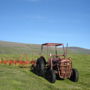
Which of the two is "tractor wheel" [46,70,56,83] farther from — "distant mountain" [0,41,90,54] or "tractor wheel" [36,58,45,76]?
"distant mountain" [0,41,90,54]

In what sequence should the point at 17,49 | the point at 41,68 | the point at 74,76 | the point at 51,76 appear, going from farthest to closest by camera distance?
the point at 17,49
the point at 41,68
the point at 74,76
the point at 51,76

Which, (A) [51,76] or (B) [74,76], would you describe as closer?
(A) [51,76]

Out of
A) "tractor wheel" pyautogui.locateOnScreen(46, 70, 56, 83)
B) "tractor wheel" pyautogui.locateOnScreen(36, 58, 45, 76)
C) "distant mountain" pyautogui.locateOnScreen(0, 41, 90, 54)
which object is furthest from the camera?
"distant mountain" pyautogui.locateOnScreen(0, 41, 90, 54)

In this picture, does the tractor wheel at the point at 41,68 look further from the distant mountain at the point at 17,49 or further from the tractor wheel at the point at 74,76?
the distant mountain at the point at 17,49

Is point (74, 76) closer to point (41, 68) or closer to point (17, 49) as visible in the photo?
point (41, 68)

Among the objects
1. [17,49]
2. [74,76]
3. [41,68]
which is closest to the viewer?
[74,76]

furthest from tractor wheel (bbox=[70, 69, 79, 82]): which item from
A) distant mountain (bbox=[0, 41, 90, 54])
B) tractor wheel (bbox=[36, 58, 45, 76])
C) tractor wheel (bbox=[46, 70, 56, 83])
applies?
distant mountain (bbox=[0, 41, 90, 54])

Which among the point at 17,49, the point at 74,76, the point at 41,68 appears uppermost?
the point at 17,49

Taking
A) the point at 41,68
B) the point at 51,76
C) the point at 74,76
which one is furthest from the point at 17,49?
the point at 51,76

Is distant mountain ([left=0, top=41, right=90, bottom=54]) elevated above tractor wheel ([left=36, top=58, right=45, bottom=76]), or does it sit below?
above

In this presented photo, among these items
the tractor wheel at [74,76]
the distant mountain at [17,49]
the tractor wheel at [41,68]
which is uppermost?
the distant mountain at [17,49]

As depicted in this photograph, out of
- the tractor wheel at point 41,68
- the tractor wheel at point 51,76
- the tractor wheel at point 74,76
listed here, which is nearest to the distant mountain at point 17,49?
the tractor wheel at point 41,68

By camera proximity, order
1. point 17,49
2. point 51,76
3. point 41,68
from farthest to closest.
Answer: point 17,49 → point 41,68 → point 51,76

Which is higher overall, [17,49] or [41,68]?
[17,49]
